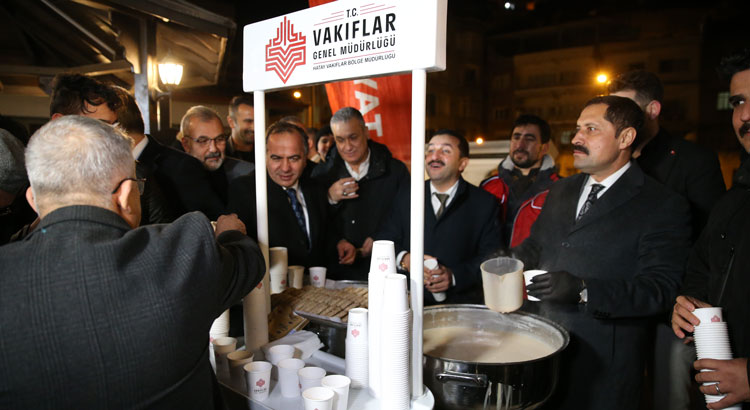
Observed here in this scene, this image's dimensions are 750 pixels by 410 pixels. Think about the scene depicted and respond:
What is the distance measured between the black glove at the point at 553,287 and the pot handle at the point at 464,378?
0.70 m

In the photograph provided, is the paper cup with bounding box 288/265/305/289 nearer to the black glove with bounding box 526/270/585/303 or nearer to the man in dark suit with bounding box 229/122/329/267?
the man in dark suit with bounding box 229/122/329/267

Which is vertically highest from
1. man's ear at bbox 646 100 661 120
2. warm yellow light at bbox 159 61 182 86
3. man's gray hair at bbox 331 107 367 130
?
warm yellow light at bbox 159 61 182 86

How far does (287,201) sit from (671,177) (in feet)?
7.63

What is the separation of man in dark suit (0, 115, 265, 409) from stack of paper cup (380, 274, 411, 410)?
46 cm

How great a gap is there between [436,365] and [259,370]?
1.82 feet

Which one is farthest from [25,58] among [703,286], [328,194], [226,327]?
[703,286]

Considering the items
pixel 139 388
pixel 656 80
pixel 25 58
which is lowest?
pixel 139 388

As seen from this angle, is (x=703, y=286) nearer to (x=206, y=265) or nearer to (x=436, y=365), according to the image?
(x=436, y=365)

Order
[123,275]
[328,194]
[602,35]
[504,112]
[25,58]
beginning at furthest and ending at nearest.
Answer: [504,112], [602,35], [25,58], [328,194], [123,275]

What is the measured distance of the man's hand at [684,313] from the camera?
1847 millimetres

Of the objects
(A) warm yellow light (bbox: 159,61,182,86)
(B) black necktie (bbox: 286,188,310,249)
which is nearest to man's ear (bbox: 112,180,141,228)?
(B) black necktie (bbox: 286,188,310,249)

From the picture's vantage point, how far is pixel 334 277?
10.2 ft

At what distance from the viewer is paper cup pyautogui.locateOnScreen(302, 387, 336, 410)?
1224 millimetres

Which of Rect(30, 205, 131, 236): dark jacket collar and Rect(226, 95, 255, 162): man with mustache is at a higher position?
Rect(226, 95, 255, 162): man with mustache
